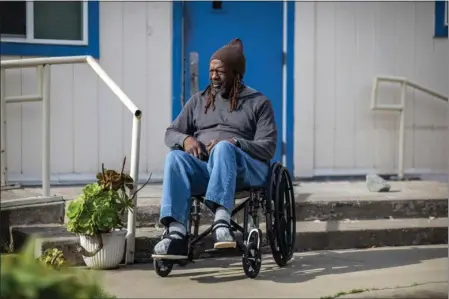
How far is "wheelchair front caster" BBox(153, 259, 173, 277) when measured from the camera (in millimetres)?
3889

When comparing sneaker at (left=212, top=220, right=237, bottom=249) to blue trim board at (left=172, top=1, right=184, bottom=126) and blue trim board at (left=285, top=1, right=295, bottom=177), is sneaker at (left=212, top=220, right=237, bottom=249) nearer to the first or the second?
blue trim board at (left=172, top=1, right=184, bottom=126)

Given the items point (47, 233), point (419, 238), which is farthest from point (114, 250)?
point (419, 238)

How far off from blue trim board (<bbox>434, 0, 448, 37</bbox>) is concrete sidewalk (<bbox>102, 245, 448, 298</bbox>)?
2.95 m

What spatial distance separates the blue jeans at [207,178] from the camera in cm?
376

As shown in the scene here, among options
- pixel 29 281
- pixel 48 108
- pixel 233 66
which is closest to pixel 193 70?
pixel 48 108

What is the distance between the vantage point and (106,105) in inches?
240

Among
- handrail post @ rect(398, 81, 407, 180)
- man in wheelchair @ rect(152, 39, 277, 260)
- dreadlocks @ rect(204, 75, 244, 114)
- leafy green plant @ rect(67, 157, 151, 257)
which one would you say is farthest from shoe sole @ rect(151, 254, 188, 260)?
handrail post @ rect(398, 81, 407, 180)

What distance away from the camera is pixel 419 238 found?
5.18 m

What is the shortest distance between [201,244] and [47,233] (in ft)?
3.16

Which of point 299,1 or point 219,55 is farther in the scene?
point 299,1

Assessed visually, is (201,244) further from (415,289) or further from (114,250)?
(415,289)

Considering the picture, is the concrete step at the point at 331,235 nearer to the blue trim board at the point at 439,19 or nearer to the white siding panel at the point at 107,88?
the white siding panel at the point at 107,88

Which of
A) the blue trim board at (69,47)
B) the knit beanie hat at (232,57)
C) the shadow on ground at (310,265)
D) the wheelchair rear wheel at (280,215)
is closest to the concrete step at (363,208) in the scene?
the shadow on ground at (310,265)

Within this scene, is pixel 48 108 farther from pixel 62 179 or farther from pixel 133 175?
pixel 62 179
